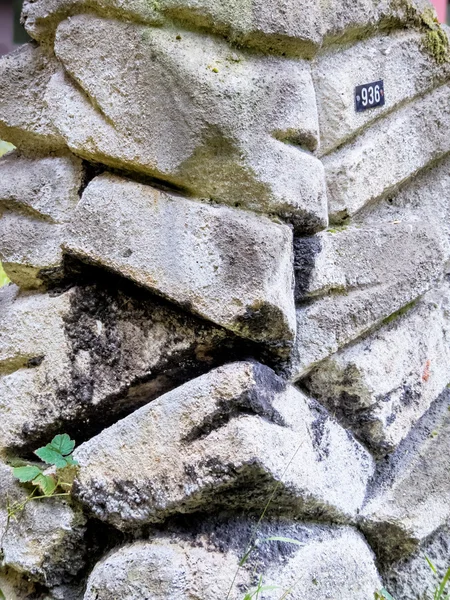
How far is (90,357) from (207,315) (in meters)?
0.24

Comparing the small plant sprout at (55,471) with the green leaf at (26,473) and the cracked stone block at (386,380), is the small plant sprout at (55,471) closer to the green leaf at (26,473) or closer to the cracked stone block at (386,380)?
the green leaf at (26,473)

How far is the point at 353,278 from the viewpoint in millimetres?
Answer: 1435

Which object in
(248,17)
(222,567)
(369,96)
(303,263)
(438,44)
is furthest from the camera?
(438,44)

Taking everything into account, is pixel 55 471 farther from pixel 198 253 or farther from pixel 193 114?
pixel 193 114

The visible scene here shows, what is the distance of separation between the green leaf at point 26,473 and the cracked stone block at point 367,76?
0.80 m

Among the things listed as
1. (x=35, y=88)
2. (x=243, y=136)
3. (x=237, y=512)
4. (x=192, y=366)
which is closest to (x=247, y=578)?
(x=237, y=512)

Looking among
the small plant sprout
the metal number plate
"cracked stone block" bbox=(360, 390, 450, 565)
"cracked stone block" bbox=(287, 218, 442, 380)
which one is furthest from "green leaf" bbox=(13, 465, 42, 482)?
the metal number plate

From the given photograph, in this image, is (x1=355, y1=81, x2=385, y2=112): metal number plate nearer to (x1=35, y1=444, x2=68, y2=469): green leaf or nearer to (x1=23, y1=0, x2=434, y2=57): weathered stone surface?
(x1=23, y1=0, x2=434, y2=57): weathered stone surface

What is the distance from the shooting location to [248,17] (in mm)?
1271

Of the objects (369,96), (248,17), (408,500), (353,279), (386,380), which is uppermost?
(248,17)

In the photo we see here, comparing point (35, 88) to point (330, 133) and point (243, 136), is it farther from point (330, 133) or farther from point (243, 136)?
point (330, 133)

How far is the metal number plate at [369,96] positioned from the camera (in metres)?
1.51

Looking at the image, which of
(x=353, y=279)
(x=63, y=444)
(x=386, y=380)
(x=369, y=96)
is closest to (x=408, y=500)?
(x=386, y=380)

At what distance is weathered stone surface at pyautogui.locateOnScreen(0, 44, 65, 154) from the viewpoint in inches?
56.6
